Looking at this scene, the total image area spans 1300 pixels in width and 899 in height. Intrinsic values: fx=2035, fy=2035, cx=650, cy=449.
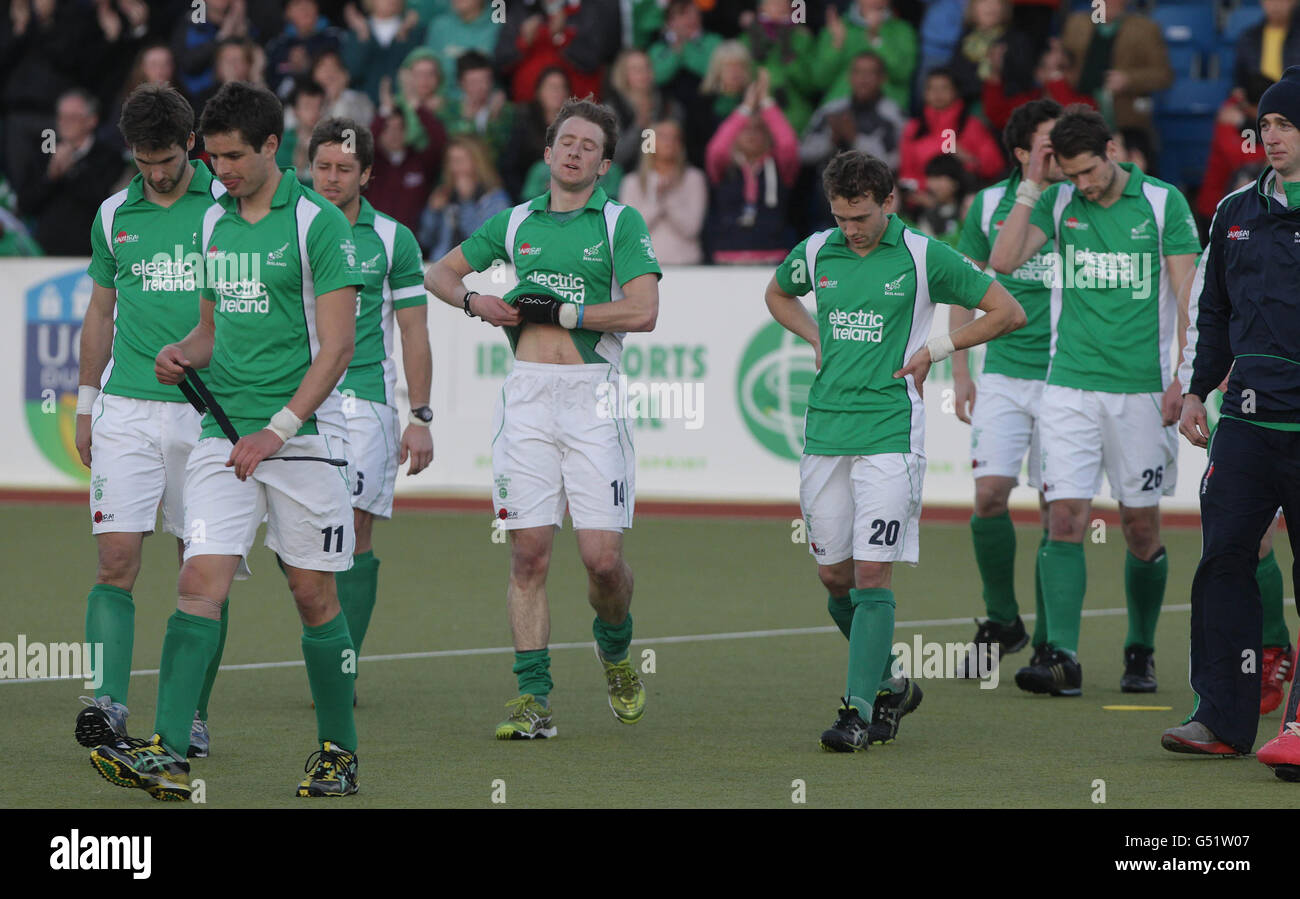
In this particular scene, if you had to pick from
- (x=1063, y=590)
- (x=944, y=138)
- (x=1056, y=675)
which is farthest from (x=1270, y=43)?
(x=1056, y=675)

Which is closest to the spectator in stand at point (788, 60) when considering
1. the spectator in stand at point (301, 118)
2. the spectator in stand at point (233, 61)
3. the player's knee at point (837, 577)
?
the spectator in stand at point (301, 118)

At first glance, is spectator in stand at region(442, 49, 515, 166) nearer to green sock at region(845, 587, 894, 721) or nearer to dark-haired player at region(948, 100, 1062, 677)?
dark-haired player at region(948, 100, 1062, 677)

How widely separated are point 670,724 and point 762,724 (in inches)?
14.7

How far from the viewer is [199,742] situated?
738cm

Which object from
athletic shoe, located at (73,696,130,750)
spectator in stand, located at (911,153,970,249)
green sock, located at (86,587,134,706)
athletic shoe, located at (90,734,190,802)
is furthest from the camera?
spectator in stand, located at (911,153,970,249)

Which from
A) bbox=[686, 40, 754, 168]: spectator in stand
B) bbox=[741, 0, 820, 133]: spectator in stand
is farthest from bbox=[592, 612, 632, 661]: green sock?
bbox=[741, 0, 820, 133]: spectator in stand

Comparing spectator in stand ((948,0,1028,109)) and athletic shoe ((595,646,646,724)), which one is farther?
spectator in stand ((948,0,1028,109))

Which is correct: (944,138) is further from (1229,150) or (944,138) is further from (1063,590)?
(1063,590)

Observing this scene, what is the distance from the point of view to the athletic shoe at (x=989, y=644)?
Result: 9.59m

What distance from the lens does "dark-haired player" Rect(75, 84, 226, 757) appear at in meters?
7.34

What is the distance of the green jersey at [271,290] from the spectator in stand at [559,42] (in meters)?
12.3

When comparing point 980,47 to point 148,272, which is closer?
point 148,272

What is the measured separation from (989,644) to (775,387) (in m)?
6.25

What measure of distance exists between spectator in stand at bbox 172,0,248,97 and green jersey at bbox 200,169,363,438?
13.6 meters
